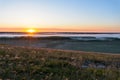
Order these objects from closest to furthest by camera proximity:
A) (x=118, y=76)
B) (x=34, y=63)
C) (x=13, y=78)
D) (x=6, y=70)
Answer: (x=13, y=78) < (x=6, y=70) < (x=118, y=76) < (x=34, y=63)

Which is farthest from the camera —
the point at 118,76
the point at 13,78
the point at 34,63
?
the point at 34,63

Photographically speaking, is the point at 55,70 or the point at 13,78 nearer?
the point at 13,78

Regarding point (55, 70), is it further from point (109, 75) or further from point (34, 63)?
point (109, 75)

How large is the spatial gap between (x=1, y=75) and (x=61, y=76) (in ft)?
5.54

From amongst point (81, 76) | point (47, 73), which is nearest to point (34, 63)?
point (47, 73)

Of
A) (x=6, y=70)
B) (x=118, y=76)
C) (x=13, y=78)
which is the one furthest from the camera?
(x=118, y=76)

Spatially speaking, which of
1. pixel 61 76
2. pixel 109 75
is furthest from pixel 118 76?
pixel 61 76

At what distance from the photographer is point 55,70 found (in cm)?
888

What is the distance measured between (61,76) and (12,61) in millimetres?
2306

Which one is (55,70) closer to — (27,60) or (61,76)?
(61,76)

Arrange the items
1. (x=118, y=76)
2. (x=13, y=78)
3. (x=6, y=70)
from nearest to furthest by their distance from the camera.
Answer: (x=13, y=78) → (x=6, y=70) → (x=118, y=76)

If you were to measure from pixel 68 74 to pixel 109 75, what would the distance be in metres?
1.24

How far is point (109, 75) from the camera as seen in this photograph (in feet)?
28.2

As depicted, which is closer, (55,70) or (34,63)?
(55,70)
